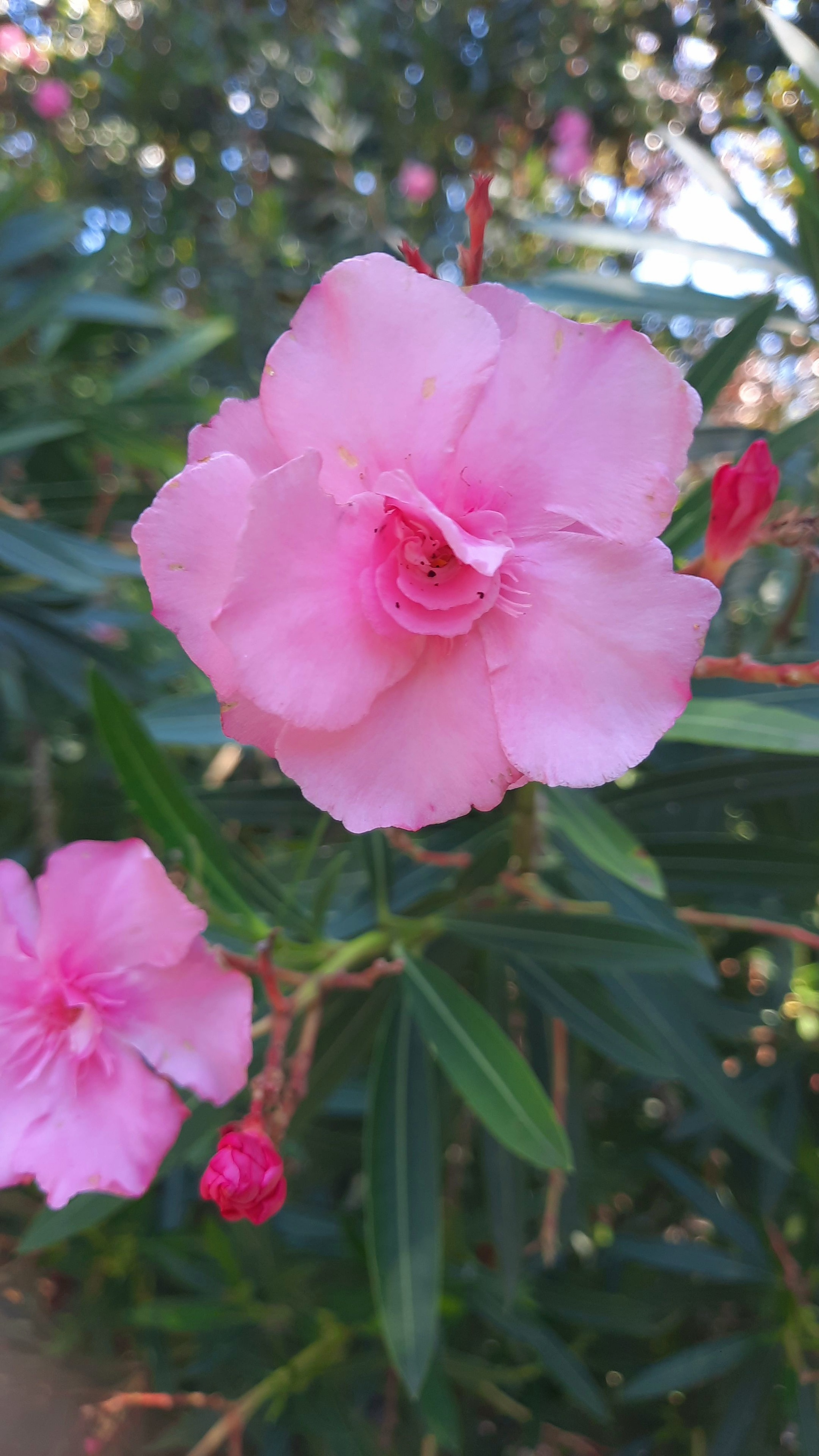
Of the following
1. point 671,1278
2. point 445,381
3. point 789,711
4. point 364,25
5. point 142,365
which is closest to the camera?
point 445,381

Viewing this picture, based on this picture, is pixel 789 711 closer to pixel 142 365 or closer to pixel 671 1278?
pixel 671 1278

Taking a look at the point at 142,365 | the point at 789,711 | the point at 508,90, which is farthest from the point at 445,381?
the point at 508,90

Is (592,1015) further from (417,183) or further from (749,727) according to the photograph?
(417,183)

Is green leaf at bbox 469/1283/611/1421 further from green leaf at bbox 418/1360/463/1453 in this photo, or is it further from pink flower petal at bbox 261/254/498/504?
pink flower petal at bbox 261/254/498/504

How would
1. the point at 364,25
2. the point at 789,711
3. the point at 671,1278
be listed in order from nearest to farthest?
the point at 789,711
the point at 671,1278
the point at 364,25

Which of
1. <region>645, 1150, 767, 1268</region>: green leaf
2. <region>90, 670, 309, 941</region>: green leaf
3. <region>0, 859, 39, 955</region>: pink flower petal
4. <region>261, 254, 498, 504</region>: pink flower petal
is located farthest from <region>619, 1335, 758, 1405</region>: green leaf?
<region>261, 254, 498, 504</region>: pink flower petal

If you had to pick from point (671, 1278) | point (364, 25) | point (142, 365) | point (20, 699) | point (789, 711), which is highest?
point (364, 25)
